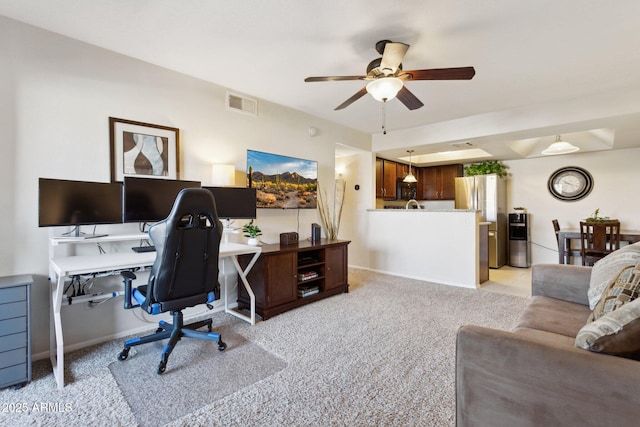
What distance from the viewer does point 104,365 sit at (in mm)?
2078

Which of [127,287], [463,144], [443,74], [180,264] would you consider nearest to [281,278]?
[180,264]

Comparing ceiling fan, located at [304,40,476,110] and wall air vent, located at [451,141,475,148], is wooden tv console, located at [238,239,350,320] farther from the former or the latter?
wall air vent, located at [451,141,475,148]

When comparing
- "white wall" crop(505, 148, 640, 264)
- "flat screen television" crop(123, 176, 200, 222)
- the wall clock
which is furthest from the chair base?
the wall clock

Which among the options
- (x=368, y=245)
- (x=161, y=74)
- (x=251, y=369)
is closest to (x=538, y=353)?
(x=251, y=369)

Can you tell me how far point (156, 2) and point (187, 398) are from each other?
245cm

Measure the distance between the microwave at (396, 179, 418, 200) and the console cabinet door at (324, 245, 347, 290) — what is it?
2.90 metres

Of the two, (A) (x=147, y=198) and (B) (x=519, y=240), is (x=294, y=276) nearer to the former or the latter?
(A) (x=147, y=198)

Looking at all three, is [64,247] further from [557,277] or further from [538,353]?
[557,277]

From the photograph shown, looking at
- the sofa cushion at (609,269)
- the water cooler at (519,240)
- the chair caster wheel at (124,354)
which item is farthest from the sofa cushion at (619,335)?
the water cooler at (519,240)

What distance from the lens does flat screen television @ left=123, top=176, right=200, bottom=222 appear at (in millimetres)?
2330

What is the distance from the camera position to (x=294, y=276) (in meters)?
3.25

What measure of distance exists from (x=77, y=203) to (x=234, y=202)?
1.22 metres

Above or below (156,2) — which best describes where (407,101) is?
below

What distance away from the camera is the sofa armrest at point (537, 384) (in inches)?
35.1
